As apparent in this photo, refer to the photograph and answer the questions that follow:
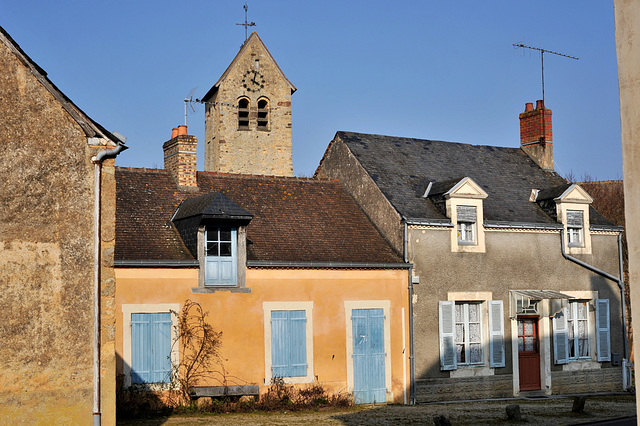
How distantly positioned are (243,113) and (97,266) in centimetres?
1856

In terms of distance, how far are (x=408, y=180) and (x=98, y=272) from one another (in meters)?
11.6

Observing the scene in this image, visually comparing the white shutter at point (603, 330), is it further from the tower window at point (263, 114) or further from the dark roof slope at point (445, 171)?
the tower window at point (263, 114)

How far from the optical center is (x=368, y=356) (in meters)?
18.5

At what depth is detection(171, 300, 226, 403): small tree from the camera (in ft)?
54.6

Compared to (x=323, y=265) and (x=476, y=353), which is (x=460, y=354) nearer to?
(x=476, y=353)

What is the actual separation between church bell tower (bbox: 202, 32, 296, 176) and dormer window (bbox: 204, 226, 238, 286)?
11.1 m

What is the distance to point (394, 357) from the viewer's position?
61.6 feet

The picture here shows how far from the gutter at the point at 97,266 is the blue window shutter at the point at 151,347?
5357 mm

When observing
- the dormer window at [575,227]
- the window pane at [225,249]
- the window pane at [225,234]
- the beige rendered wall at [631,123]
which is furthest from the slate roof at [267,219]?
the beige rendered wall at [631,123]

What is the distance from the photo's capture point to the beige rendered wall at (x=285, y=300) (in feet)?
54.7

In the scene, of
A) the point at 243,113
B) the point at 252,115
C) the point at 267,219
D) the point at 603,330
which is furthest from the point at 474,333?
the point at 243,113

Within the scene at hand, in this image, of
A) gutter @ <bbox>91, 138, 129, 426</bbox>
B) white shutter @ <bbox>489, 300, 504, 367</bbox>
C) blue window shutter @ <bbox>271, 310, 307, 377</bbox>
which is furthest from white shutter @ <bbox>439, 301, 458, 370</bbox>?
gutter @ <bbox>91, 138, 129, 426</bbox>

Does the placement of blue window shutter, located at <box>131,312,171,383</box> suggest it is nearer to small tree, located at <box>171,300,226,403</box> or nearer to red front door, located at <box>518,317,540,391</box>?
small tree, located at <box>171,300,226,403</box>

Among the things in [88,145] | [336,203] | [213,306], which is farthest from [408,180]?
[88,145]
